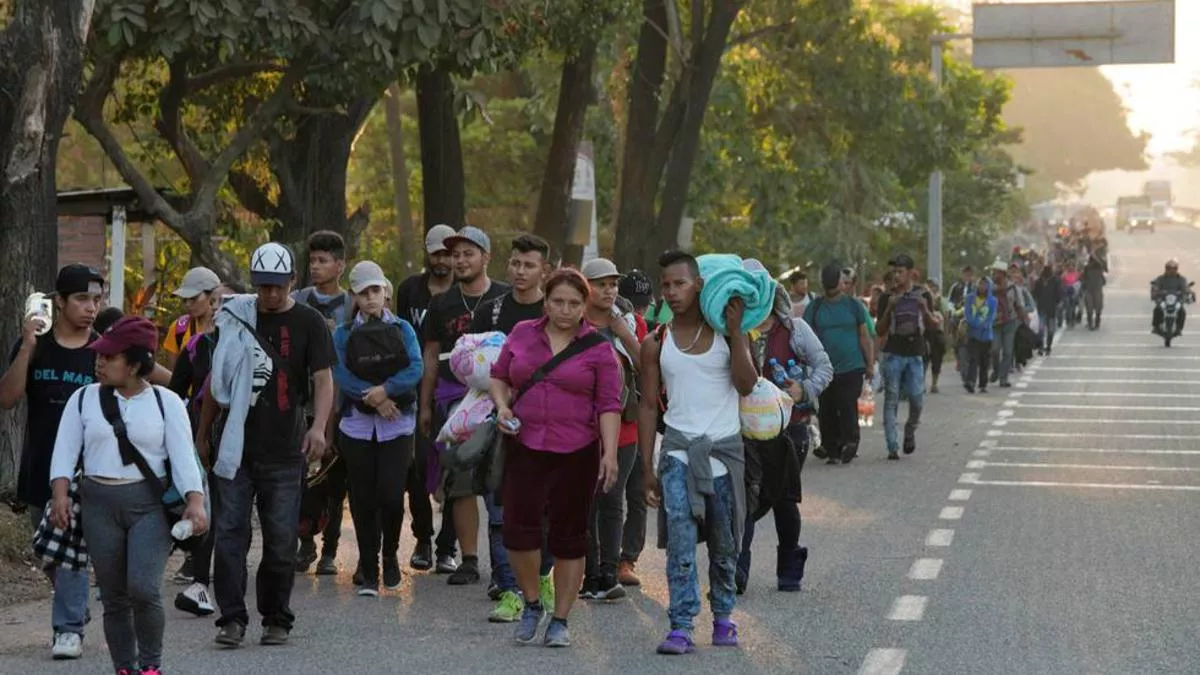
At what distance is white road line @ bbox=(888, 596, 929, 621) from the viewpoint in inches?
420

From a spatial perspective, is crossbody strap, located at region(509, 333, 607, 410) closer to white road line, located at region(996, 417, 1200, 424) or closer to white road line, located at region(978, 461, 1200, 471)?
white road line, located at region(978, 461, 1200, 471)

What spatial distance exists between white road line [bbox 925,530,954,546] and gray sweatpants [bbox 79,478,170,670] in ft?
21.1

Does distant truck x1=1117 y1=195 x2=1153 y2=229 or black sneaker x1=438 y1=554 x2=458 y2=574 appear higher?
distant truck x1=1117 y1=195 x2=1153 y2=229

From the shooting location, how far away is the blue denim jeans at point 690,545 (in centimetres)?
962

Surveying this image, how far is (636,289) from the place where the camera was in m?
11.9

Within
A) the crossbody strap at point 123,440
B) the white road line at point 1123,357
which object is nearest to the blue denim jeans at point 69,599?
the crossbody strap at point 123,440

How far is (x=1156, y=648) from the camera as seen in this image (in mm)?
9758

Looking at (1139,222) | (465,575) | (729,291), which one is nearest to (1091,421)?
(465,575)

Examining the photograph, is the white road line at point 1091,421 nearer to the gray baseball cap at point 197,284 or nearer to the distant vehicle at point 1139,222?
the gray baseball cap at point 197,284

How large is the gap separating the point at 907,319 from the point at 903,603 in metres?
9.44

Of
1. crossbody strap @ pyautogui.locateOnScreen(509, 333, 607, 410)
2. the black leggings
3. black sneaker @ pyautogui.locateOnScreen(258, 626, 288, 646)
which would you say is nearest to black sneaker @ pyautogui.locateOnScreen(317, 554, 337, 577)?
the black leggings

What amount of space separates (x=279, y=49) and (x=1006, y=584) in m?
→ 7.03

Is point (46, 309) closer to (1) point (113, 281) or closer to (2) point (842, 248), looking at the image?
(1) point (113, 281)

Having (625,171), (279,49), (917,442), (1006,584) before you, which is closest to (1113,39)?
(625,171)
